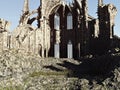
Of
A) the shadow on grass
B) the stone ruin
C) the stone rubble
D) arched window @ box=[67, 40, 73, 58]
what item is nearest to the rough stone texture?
→ the stone ruin

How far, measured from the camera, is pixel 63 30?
8556 centimetres

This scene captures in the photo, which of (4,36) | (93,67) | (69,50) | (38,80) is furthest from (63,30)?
(38,80)

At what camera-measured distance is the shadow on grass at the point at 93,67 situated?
56.4 m

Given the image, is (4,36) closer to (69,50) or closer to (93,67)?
(69,50)

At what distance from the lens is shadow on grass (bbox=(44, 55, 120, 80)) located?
56412 millimetres

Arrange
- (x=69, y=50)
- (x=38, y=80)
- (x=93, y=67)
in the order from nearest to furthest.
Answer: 1. (x=38, y=80)
2. (x=93, y=67)
3. (x=69, y=50)

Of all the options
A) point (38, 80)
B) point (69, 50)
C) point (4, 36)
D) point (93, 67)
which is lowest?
point (38, 80)

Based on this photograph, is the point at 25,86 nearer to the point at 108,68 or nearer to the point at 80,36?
the point at 108,68

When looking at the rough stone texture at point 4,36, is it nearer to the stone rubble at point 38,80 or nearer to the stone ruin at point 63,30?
the stone ruin at point 63,30

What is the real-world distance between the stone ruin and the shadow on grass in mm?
11496

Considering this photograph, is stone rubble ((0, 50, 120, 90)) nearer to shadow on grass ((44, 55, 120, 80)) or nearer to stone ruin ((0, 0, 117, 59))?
shadow on grass ((44, 55, 120, 80))

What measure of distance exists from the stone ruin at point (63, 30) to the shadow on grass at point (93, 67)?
11496mm

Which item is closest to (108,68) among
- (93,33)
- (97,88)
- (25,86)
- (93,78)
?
(93,78)

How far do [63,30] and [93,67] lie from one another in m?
23.3
